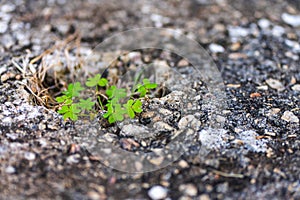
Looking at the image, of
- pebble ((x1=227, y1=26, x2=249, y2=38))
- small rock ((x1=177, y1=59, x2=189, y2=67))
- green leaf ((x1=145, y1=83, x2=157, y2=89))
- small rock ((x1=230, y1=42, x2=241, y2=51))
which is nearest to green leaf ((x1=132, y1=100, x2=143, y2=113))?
green leaf ((x1=145, y1=83, x2=157, y2=89))

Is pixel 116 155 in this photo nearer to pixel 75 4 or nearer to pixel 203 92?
pixel 203 92

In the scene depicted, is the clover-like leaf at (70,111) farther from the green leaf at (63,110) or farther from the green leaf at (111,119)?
the green leaf at (111,119)

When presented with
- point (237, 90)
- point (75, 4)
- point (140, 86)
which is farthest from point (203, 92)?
point (75, 4)

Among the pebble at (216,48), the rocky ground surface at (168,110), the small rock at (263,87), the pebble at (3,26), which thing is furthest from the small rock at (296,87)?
the pebble at (3,26)

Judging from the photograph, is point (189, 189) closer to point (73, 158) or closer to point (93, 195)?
point (93, 195)

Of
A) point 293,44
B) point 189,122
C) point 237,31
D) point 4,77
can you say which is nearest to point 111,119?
point 189,122

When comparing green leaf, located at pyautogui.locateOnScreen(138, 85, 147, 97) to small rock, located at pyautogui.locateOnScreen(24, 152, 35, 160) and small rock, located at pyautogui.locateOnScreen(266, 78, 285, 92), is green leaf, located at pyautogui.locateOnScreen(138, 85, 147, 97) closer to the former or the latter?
small rock, located at pyautogui.locateOnScreen(24, 152, 35, 160)
